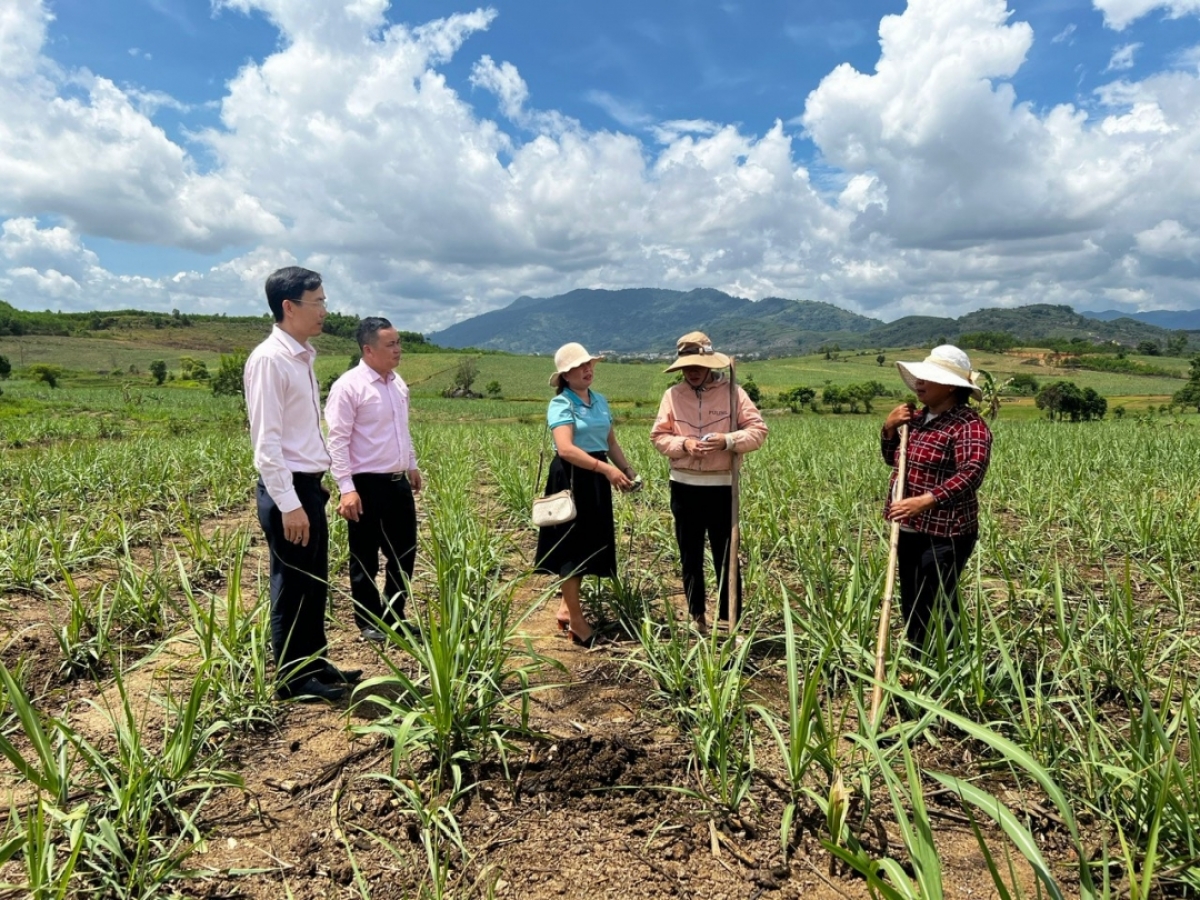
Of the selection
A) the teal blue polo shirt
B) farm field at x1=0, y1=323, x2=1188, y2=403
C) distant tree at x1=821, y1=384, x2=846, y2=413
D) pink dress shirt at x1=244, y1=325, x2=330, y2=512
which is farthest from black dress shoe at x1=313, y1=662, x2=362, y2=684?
distant tree at x1=821, y1=384, x2=846, y2=413

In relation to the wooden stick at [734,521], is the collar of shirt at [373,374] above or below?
above

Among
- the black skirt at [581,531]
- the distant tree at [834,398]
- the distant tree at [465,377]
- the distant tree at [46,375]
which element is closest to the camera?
the black skirt at [581,531]

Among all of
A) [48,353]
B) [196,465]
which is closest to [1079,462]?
[196,465]

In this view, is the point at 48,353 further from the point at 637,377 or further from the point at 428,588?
the point at 428,588

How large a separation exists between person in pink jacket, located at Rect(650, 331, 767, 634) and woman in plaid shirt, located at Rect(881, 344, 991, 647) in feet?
2.56

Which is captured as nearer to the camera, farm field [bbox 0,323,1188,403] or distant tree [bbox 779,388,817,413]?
distant tree [bbox 779,388,817,413]

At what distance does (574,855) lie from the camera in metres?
1.98

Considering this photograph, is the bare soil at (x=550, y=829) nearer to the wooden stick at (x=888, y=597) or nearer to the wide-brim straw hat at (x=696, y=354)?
the wooden stick at (x=888, y=597)

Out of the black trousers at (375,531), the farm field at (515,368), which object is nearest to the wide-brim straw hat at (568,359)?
the black trousers at (375,531)

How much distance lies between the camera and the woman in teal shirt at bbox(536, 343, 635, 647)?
3.53 m

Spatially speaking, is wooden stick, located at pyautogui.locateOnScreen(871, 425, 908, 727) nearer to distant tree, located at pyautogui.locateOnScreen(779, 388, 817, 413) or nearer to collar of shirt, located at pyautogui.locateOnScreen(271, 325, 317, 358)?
collar of shirt, located at pyautogui.locateOnScreen(271, 325, 317, 358)

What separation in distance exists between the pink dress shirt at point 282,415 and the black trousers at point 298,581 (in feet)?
0.37

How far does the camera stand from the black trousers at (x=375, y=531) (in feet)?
12.0

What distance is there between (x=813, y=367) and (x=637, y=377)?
84.4ft
